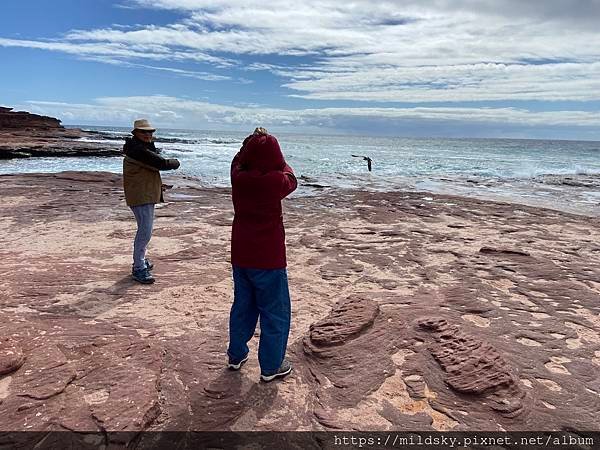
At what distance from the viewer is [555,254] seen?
7020 mm

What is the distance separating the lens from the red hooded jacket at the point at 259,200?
2922 millimetres

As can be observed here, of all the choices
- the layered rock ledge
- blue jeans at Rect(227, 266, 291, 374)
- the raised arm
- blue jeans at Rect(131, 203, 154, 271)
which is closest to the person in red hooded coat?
blue jeans at Rect(227, 266, 291, 374)

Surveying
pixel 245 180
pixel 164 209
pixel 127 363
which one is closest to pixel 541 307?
pixel 245 180

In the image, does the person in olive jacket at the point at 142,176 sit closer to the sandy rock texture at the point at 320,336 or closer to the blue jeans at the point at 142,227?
the blue jeans at the point at 142,227

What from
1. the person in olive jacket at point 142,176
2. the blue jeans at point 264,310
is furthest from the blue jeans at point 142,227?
the blue jeans at point 264,310

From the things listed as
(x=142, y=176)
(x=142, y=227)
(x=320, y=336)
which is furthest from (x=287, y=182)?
(x=142, y=227)

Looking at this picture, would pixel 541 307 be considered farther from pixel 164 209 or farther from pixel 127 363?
pixel 164 209

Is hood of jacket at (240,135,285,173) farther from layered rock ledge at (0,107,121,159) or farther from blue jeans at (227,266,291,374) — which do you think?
layered rock ledge at (0,107,121,159)

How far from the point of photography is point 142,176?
4.83 meters

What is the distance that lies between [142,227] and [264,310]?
2.37m

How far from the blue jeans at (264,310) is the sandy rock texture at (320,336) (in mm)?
251

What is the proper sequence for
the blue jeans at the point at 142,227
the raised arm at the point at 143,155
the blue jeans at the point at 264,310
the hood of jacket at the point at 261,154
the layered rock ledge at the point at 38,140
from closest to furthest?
1. the hood of jacket at the point at 261,154
2. the blue jeans at the point at 264,310
3. the raised arm at the point at 143,155
4. the blue jeans at the point at 142,227
5. the layered rock ledge at the point at 38,140

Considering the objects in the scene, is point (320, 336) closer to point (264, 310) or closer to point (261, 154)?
point (264, 310)

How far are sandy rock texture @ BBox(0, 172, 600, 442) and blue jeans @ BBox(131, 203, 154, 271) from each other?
0.98ft
